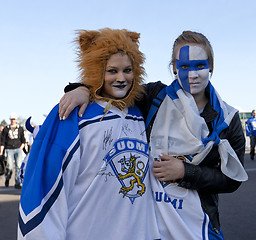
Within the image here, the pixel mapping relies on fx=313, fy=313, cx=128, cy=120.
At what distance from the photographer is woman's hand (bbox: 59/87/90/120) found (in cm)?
166

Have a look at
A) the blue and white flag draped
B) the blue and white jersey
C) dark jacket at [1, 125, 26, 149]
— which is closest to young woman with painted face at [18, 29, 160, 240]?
the blue and white jersey

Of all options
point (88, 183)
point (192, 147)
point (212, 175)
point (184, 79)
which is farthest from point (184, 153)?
point (88, 183)

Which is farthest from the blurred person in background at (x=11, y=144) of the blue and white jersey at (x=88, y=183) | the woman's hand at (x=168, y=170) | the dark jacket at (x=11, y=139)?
the woman's hand at (x=168, y=170)

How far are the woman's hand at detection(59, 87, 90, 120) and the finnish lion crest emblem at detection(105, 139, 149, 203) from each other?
0.94 feet

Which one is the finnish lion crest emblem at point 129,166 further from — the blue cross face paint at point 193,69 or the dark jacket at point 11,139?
the dark jacket at point 11,139

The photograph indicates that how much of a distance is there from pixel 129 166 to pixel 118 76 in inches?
20.2

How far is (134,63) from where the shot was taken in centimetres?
187

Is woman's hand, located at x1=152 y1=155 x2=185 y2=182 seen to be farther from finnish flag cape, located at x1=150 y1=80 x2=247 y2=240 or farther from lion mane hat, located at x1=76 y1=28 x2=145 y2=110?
lion mane hat, located at x1=76 y1=28 x2=145 y2=110

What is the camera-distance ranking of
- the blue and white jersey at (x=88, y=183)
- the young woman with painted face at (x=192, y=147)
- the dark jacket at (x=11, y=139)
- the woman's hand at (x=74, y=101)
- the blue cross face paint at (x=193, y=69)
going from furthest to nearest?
the dark jacket at (x=11, y=139) → the blue cross face paint at (x=193, y=69) → the young woman with painted face at (x=192, y=147) → the woman's hand at (x=74, y=101) → the blue and white jersey at (x=88, y=183)

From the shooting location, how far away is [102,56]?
1.76 m

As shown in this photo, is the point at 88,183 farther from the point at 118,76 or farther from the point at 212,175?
the point at 212,175

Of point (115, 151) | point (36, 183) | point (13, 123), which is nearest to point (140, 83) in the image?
point (115, 151)

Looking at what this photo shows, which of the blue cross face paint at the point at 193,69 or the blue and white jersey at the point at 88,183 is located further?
the blue cross face paint at the point at 193,69

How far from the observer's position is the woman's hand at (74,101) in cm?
166
